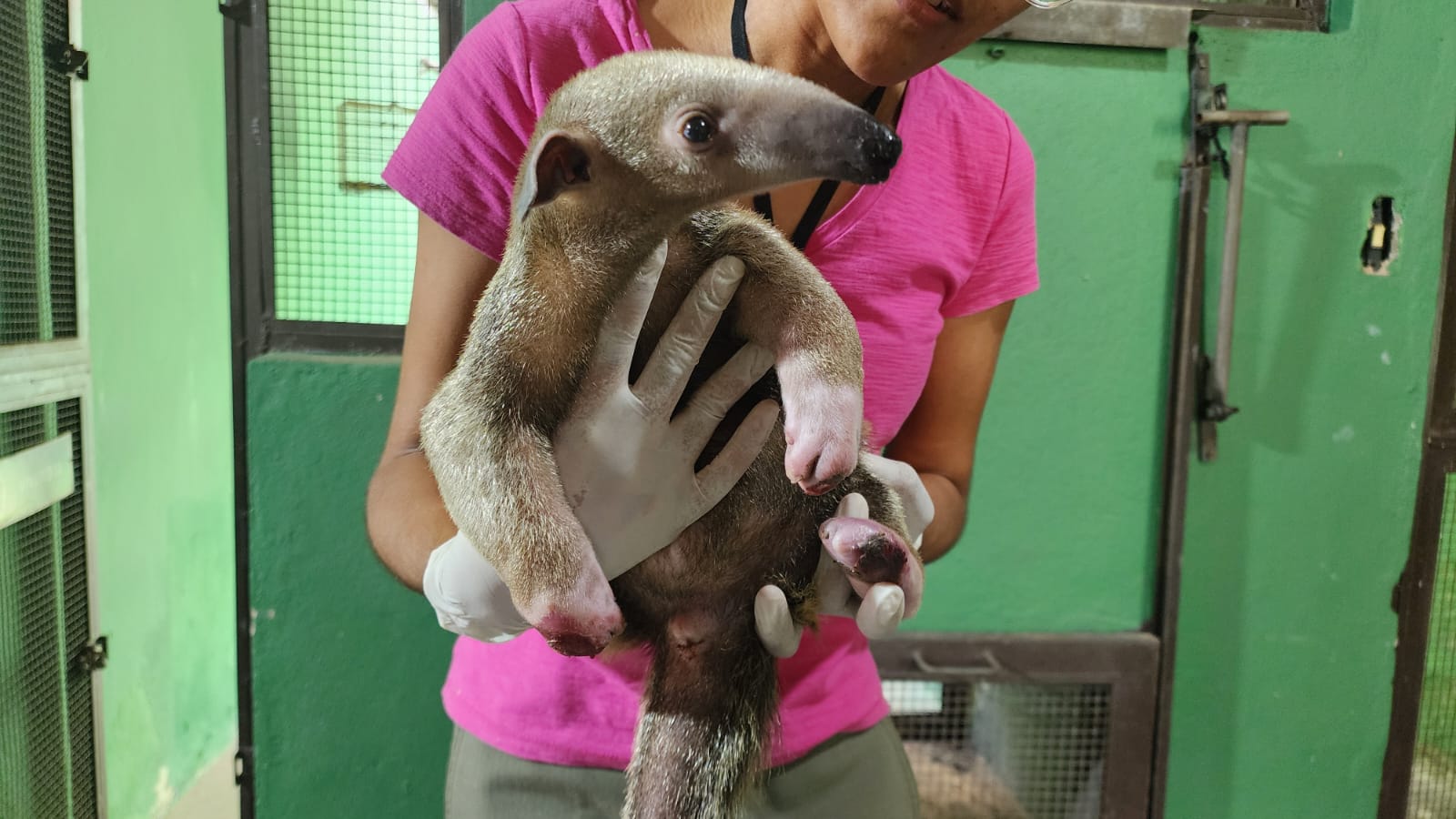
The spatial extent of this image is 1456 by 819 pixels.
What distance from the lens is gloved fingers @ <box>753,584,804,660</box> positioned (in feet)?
2.86

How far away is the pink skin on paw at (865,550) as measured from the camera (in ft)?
2.75

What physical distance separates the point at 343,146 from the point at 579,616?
145cm

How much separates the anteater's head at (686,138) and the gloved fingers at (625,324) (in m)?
0.06

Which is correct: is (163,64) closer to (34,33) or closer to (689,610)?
(34,33)

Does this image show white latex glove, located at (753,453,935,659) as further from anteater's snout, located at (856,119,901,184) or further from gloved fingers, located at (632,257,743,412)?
anteater's snout, located at (856,119,901,184)

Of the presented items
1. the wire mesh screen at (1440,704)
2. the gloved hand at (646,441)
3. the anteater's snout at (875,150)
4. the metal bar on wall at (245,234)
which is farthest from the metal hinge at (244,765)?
the wire mesh screen at (1440,704)

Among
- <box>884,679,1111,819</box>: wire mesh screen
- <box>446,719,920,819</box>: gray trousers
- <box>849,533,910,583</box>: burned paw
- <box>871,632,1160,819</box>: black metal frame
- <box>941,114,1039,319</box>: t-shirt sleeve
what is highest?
<box>941,114,1039,319</box>: t-shirt sleeve

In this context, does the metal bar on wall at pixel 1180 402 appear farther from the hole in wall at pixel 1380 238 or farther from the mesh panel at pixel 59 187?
the mesh panel at pixel 59 187

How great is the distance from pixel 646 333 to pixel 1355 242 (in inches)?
77.8

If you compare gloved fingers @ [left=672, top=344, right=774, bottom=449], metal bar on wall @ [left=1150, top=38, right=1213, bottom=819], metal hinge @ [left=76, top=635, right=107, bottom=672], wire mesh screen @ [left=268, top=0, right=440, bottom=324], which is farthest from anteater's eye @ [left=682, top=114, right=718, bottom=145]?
metal hinge @ [left=76, top=635, right=107, bottom=672]

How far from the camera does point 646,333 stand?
95cm

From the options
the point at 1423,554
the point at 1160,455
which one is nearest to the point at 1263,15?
the point at 1160,455

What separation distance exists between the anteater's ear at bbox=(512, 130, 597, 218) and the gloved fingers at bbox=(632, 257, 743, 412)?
15cm

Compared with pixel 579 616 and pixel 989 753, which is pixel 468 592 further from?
pixel 989 753
